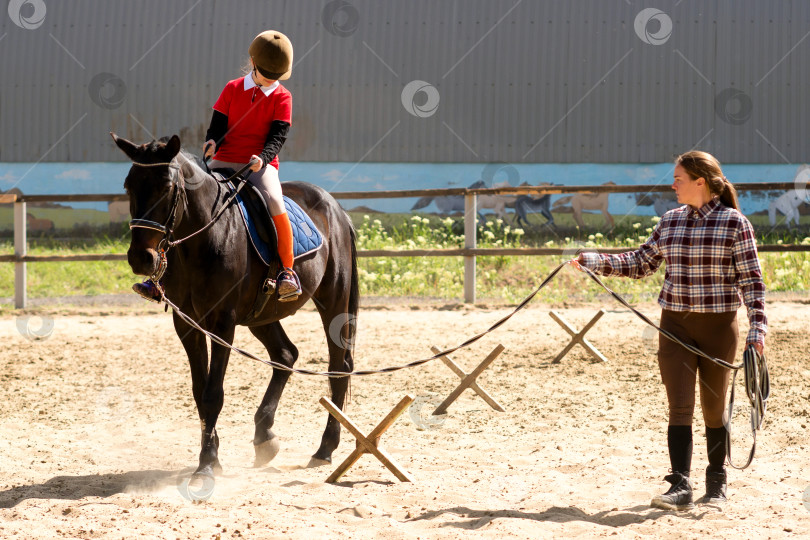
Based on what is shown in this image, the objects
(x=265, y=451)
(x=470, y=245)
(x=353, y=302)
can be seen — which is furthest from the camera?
(x=470, y=245)

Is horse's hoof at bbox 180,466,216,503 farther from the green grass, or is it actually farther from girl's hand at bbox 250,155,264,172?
the green grass

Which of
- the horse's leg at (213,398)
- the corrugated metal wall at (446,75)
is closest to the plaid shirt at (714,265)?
the horse's leg at (213,398)

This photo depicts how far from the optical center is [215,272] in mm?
4777

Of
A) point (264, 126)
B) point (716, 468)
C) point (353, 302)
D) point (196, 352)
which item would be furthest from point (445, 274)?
point (716, 468)

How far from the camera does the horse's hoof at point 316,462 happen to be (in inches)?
208

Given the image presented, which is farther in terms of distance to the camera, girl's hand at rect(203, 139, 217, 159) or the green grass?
the green grass

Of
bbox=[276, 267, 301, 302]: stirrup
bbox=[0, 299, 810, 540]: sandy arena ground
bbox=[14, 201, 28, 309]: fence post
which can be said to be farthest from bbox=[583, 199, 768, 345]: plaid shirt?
bbox=[14, 201, 28, 309]: fence post

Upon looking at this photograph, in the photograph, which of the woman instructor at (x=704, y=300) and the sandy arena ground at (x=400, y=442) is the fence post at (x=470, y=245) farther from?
the woman instructor at (x=704, y=300)

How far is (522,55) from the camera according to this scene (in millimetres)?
16688

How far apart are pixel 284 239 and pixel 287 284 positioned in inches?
11.2

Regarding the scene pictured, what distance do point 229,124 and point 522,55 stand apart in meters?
12.4

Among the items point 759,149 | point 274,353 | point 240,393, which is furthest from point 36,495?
point 759,149

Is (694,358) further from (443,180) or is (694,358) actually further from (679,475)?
(443,180)

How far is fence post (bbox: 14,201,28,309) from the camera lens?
1132 centimetres
